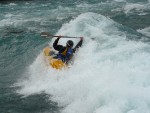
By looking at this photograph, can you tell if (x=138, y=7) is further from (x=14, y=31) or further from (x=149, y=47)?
(x=149, y=47)

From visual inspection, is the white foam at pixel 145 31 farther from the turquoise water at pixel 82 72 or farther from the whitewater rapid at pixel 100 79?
the whitewater rapid at pixel 100 79

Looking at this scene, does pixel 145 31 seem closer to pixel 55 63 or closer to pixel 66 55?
pixel 66 55

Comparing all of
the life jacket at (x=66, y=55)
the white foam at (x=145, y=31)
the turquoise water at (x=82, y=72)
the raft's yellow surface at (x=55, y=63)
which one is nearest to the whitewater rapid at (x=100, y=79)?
the turquoise water at (x=82, y=72)

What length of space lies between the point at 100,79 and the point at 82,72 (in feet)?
3.75

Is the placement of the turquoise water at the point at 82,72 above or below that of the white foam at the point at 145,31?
above

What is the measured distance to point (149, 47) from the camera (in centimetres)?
1354

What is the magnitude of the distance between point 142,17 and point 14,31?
775 centimetres

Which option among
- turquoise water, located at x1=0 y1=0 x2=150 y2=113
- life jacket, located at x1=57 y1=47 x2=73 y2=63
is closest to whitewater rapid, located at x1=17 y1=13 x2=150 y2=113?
turquoise water, located at x1=0 y1=0 x2=150 y2=113

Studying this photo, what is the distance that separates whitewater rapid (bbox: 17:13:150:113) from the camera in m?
9.90

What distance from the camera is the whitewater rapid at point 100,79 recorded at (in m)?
9.90

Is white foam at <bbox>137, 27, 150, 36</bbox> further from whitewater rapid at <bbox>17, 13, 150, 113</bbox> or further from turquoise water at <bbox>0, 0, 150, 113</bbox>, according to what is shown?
whitewater rapid at <bbox>17, 13, 150, 113</bbox>

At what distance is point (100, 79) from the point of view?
37.0 ft

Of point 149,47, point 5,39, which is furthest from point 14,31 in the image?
point 149,47

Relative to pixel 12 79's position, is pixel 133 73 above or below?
above
